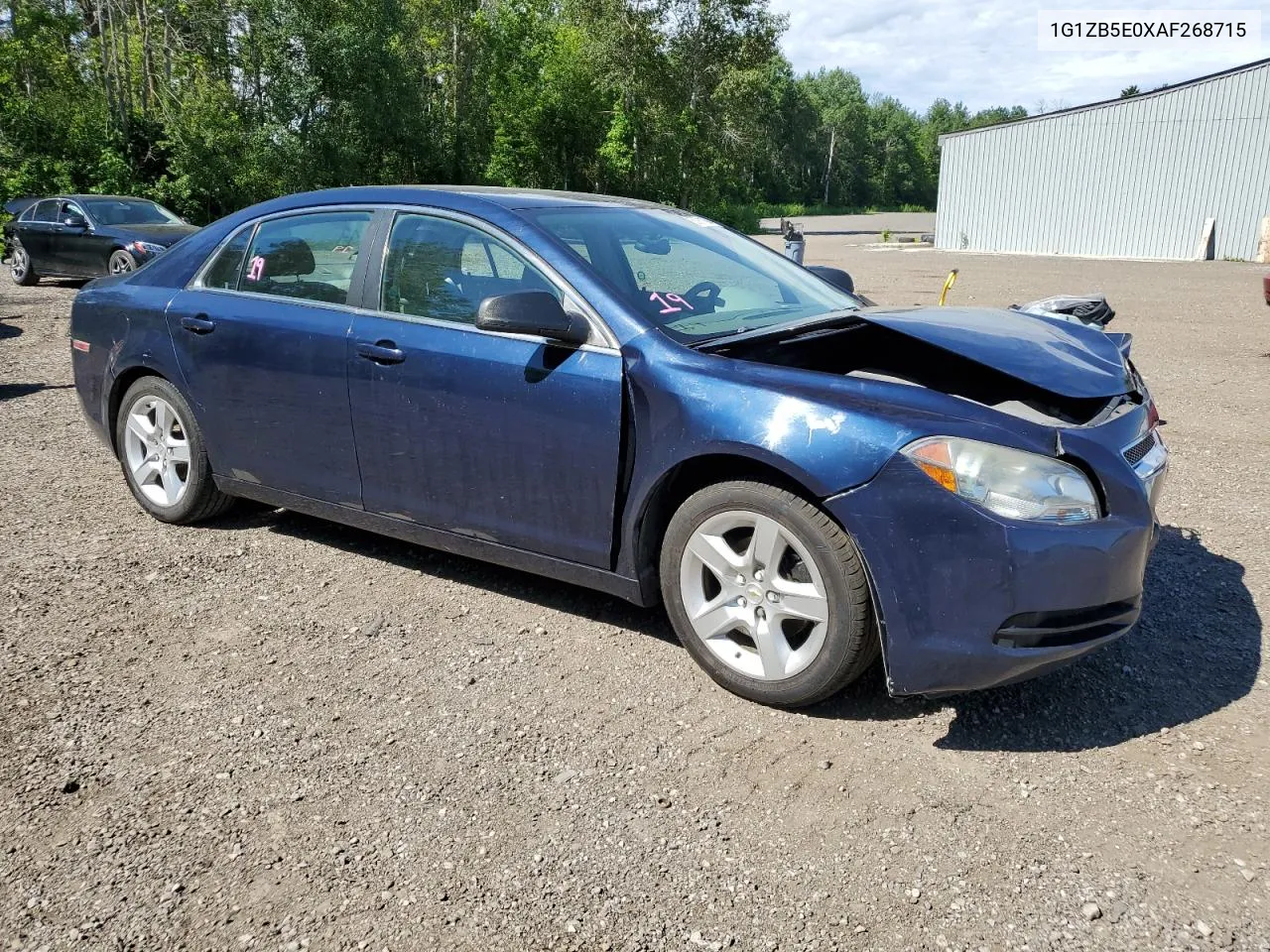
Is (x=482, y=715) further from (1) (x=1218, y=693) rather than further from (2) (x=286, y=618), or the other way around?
(1) (x=1218, y=693)

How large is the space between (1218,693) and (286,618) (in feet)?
11.2

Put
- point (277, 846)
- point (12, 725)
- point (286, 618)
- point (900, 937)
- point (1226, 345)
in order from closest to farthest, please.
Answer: point (900, 937)
point (277, 846)
point (12, 725)
point (286, 618)
point (1226, 345)

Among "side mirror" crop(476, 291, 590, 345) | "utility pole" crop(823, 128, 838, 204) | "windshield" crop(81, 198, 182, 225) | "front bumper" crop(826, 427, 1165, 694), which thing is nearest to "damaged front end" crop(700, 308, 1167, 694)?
"front bumper" crop(826, 427, 1165, 694)

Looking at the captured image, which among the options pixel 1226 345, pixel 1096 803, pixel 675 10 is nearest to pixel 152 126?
pixel 675 10

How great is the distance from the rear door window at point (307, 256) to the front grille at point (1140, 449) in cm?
300

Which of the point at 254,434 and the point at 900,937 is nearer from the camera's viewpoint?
the point at 900,937

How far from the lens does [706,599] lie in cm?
347

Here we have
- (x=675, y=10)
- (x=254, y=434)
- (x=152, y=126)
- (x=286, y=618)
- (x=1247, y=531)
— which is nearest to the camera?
(x=286, y=618)

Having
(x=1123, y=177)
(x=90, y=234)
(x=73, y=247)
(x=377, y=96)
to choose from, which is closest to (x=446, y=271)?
(x=90, y=234)

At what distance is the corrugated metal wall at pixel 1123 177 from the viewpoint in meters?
29.1

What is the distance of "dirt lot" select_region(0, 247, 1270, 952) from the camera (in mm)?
2432

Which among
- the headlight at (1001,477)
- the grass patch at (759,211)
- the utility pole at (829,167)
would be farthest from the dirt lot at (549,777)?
the utility pole at (829,167)

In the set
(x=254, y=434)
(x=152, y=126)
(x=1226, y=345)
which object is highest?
(x=152, y=126)

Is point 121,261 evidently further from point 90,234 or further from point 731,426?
point 731,426
